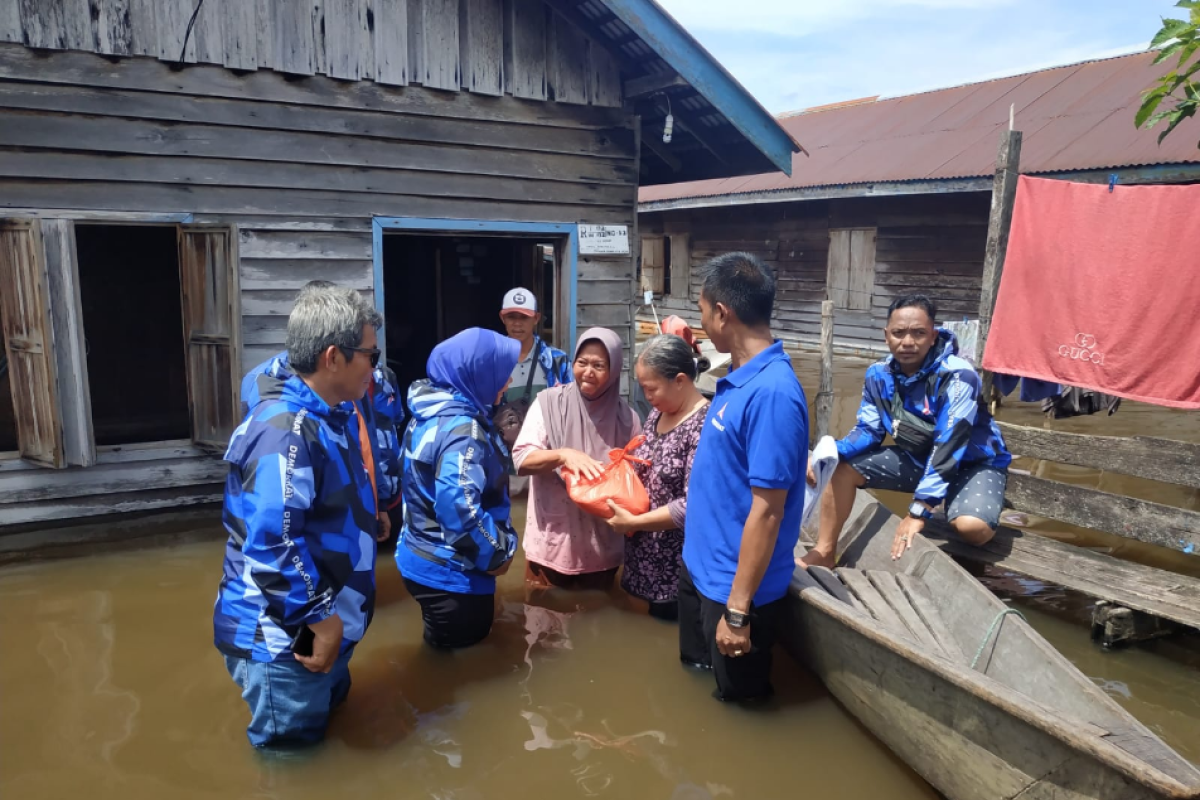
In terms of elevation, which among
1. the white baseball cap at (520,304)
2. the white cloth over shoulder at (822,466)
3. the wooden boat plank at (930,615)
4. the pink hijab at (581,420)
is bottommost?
the wooden boat plank at (930,615)

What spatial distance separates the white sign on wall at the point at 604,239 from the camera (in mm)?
6941

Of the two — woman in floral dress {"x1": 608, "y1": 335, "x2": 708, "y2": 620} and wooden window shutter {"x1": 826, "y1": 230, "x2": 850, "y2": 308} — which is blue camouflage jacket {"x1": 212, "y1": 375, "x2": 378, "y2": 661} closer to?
woman in floral dress {"x1": 608, "y1": 335, "x2": 708, "y2": 620}

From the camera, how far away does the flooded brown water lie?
10.1 feet

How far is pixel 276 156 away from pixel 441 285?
4397 mm

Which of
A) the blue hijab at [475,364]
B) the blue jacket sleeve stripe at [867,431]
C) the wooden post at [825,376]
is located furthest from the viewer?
the wooden post at [825,376]

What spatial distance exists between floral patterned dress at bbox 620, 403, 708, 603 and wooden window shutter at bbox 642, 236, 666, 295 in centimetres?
1628

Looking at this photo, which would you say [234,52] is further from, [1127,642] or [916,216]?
[916,216]

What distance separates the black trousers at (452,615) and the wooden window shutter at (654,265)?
16744mm

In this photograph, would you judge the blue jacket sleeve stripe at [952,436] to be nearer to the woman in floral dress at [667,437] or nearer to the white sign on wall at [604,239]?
the woman in floral dress at [667,437]

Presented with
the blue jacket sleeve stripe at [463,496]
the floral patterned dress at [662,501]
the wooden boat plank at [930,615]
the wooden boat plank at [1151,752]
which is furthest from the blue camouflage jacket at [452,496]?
the wooden boat plank at [1151,752]

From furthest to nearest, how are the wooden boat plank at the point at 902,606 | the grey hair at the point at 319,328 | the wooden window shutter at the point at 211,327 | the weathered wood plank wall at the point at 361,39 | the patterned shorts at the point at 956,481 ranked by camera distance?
1. the wooden window shutter at the point at 211,327
2. the weathered wood plank wall at the point at 361,39
3. the patterned shorts at the point at 956,481
4. the wooden boat plank at the point at 902,606
5. the grey hair at the point at 319,328

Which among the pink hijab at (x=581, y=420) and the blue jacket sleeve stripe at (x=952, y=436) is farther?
the blue jacket sleeve stripe at (x=952, y=436)

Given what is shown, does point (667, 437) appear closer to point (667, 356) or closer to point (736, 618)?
point (667, 356)

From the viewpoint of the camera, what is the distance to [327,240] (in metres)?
5.96
